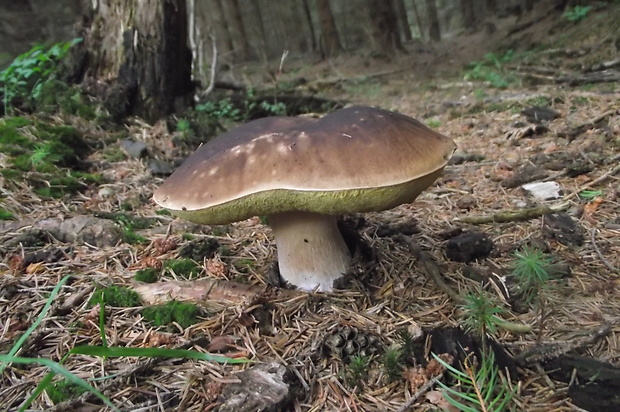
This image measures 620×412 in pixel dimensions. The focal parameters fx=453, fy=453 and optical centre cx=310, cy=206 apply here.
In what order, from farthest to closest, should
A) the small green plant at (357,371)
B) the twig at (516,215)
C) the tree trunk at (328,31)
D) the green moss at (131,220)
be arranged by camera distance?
the tree trunk at (328,31) < the green moss at (131,220) < the twig at (516,215) < the small green plant at (357,371)

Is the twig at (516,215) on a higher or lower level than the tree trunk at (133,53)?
lower

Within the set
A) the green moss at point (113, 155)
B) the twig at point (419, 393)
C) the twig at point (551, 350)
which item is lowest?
the twig at point (551, 350)

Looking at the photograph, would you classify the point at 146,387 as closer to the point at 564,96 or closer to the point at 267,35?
the point at 564,96

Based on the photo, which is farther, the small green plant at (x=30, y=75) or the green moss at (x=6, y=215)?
the small green plant at (x=30, y=75)

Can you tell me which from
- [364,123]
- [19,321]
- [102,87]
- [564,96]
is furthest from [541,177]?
[102,87]

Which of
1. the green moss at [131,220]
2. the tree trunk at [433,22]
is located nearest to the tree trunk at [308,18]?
the tree trunk at [433,22]

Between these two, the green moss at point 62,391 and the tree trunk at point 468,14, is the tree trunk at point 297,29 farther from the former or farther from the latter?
the green moss at point 62,391

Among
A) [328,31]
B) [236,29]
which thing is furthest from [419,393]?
[236,29]
